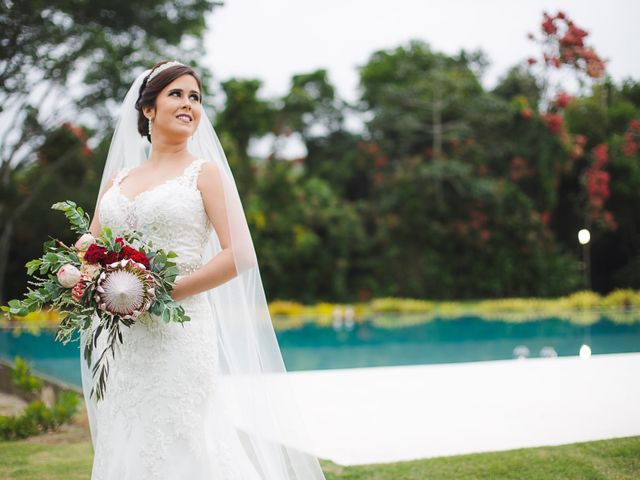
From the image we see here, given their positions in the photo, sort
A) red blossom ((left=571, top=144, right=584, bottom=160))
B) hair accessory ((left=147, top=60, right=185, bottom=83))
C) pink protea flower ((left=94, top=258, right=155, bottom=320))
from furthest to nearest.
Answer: red blossom ((left=571, top=144, right=584, bottom=160)), hair accessory ((left=147, top=60, right=185, bottom=83)), pink protea flower ((left=94, top=258, right=155, bottom=320))

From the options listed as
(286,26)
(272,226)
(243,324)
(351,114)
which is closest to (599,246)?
(351,114)

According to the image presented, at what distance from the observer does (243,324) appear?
2443mm

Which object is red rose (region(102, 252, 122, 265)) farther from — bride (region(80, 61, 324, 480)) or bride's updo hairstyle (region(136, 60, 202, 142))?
bride's updo hairstyle (region(136, 60, 202, 142))

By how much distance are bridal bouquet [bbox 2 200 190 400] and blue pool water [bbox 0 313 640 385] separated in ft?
22.5

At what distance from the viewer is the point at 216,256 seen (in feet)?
7.02

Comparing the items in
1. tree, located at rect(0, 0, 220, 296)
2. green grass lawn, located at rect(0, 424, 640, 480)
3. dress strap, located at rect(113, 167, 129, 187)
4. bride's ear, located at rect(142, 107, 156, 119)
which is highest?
tree, located at rect(0, 0, 220, 296)

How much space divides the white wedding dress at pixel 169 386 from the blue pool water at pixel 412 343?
671cm

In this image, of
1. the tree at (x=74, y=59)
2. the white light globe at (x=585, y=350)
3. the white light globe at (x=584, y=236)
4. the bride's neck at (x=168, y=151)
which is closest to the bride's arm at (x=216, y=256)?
the bride's neck at (x=168, y=151)

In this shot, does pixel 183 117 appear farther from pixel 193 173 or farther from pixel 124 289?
pixel 124 289

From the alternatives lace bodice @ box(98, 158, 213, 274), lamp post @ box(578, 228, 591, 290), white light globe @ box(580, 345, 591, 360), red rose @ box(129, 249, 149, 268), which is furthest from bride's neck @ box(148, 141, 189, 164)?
lamp post @ box(578, 228, 591, 290)

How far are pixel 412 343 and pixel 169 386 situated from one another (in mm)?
10448

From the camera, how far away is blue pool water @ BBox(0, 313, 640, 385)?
33.9 ft

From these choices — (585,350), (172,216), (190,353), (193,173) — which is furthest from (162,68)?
(585,350)

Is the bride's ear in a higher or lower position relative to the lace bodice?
higher
